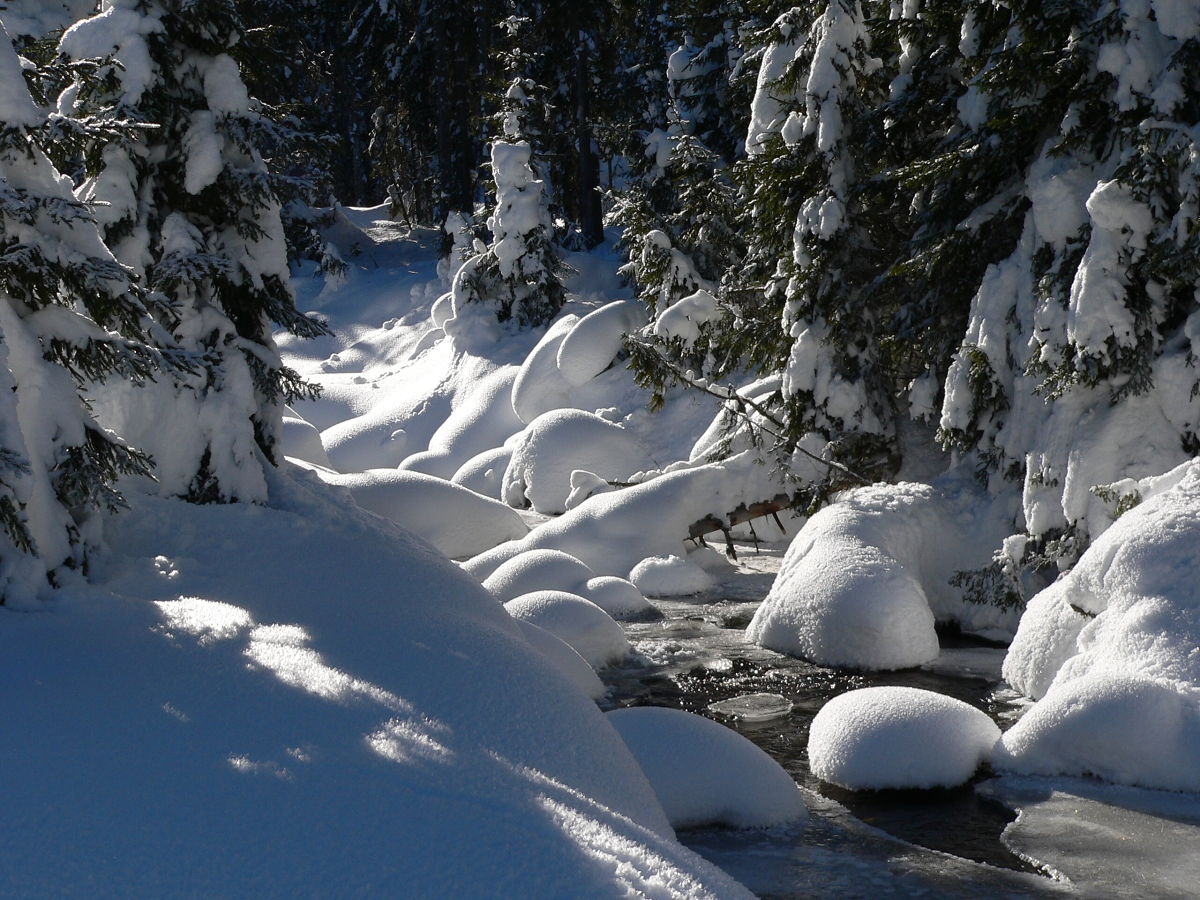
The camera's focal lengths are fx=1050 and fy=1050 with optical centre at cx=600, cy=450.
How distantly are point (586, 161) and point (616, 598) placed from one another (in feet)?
63.9

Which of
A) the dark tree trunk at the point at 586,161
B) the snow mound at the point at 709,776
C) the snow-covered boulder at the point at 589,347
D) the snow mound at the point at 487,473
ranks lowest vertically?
the snow mound at the point at 487,473

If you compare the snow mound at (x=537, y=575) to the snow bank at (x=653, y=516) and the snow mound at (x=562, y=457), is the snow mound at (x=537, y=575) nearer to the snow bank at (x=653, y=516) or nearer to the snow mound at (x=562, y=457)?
the snow bank at (x=653, y=516)

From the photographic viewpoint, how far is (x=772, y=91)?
45.3 feet

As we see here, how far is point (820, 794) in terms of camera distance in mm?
6973

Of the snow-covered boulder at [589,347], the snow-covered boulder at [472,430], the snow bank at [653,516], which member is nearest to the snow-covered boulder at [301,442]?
the snow-covered boulder at [472,430]

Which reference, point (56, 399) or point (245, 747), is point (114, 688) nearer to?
point (245, 747)

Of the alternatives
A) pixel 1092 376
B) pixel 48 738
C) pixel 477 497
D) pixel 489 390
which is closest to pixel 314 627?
pixel 48 738

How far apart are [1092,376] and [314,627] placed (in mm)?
7173

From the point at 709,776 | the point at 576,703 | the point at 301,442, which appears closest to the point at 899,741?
the point at 709,776

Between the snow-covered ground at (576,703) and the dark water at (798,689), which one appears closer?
the snow-covered ground at (576,703)

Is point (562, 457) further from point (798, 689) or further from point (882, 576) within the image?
point (798, 689)

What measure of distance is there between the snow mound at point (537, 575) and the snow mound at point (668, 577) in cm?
118

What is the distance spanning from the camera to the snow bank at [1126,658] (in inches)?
264

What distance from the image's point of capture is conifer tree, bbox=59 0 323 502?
8.51 metres
